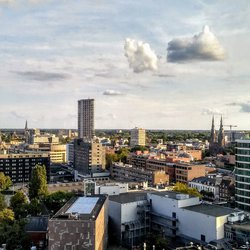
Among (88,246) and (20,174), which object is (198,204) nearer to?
(88,246)

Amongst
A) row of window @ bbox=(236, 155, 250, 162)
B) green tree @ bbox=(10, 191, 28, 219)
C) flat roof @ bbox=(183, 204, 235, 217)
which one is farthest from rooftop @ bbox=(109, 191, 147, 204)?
row of window @ bbox=(236, 155, 250, 162)

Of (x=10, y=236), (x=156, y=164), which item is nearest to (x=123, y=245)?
(x=10, y=236)

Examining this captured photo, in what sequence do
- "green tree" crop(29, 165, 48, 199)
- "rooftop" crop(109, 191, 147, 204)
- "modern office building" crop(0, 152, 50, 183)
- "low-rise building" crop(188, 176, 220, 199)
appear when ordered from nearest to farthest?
"rooftop" crop(109, 191, 147, 204), "green tree" crop(29, 165, 48, 199), "low-rise building" crop(188, 176, 220, 199), "modern office building" crop(0, 152, 50, 183)

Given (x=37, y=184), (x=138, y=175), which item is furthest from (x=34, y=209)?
(x=138, y=175)

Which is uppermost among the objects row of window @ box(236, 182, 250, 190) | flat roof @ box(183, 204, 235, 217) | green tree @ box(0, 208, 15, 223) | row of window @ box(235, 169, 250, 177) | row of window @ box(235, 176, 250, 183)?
row of window @ box(235, 169, 250, 177)

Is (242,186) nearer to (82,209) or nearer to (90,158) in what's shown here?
(82,209)

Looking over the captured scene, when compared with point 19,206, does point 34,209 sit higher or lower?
higher

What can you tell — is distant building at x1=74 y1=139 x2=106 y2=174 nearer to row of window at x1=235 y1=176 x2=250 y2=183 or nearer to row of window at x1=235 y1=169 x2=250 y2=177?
row of window at x1=235 y1=176 x2=250 y2=183
